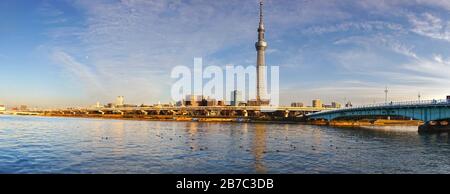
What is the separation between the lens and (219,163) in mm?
35562

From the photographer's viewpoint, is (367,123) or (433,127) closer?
(433,127)

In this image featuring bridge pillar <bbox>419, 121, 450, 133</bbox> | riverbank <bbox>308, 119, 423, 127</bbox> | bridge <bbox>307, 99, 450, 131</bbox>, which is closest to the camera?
bridge <bbox>307, 99, 450, 131</bbox>

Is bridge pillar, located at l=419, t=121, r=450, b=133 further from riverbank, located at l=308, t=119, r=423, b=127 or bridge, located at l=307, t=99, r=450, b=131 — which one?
riverbank, located at l=308, t=119, r=423, b=127

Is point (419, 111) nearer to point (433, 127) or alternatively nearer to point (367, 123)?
point (433, 127)

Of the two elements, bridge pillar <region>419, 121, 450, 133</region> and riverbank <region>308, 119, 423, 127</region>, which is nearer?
bridge pillar <region>419, 121, 450, 133</region>

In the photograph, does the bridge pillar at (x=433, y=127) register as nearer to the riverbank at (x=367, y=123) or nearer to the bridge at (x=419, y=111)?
the bridge at (x=419, y=111)

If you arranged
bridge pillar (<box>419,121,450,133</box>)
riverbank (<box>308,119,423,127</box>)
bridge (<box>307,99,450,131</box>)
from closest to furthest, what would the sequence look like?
bridge (<box>307,99,450,131</box>)
bridge pillar (<box>419,121,450,133</box>)
riverbank (<box>308,119,423,127</box>)

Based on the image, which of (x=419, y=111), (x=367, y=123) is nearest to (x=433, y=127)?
(x=419, y=111)

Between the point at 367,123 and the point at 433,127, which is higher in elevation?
the point at 433,127

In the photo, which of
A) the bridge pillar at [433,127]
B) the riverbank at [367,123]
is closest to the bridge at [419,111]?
the bridge pillar at [433,127]

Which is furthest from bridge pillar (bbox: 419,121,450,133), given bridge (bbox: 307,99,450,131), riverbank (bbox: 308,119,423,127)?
riverbank (bbox: 308,119,423,127)
